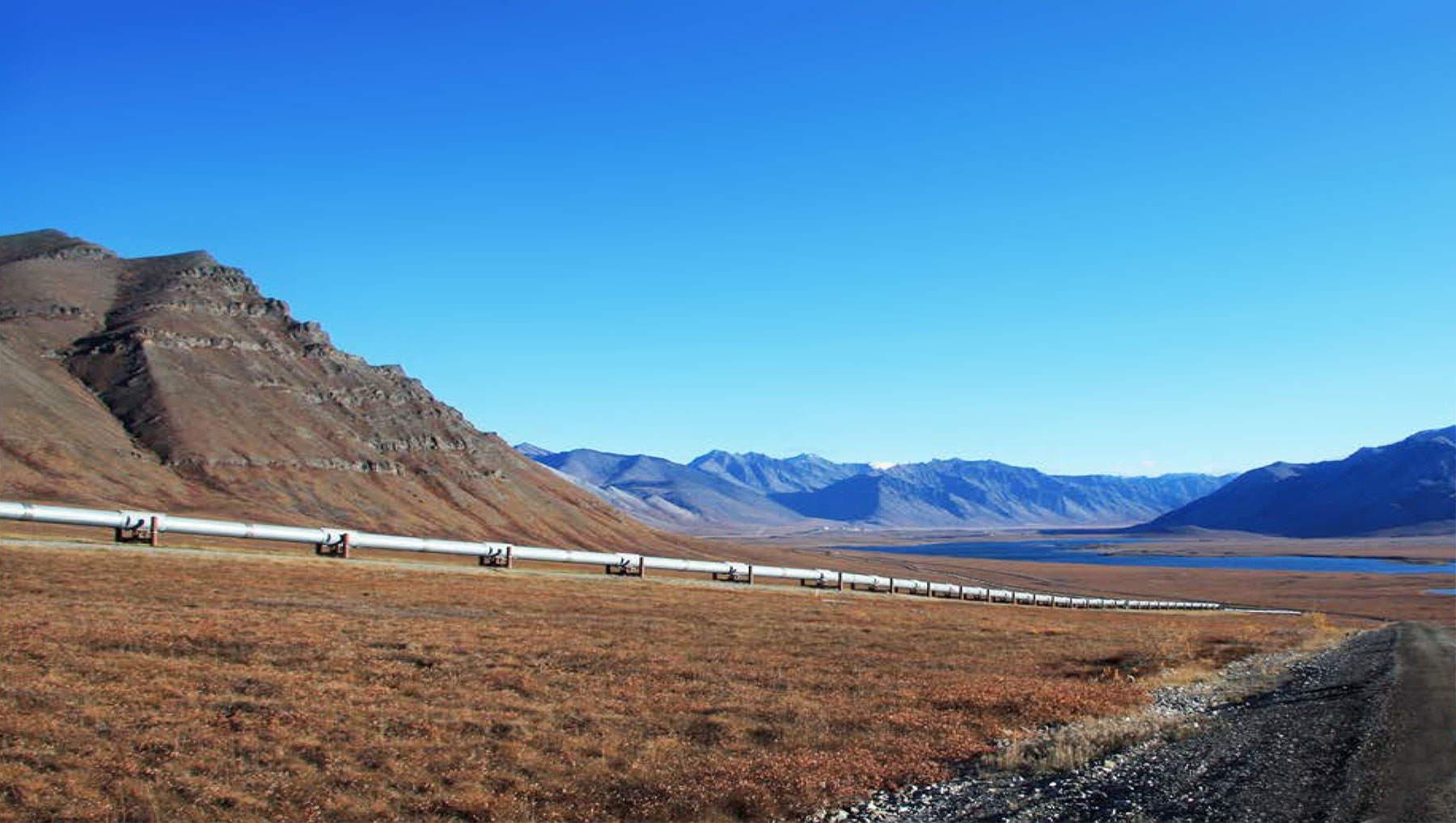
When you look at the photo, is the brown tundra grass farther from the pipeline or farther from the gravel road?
the pipeline

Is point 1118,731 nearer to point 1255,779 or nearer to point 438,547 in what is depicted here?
point 1255,779

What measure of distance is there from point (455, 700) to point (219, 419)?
456 ft

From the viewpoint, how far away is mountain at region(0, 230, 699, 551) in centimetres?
11381

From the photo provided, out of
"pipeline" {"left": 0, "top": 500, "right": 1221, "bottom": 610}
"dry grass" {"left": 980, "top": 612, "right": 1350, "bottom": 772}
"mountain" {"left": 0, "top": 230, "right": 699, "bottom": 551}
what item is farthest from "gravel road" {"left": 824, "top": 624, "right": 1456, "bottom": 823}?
"mountain" {"left": 0, "top": 230, "right": 699, "bottom": 551}

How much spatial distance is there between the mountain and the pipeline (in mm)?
56373

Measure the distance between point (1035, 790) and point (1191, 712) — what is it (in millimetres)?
8573

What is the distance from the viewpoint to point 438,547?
183 feet

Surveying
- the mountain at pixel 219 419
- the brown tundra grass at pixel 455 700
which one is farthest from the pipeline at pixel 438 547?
the mountain at pixel 219 419

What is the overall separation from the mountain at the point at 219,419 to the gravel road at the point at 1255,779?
343 feet

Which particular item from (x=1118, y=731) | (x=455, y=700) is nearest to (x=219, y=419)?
(x=455, y=700)

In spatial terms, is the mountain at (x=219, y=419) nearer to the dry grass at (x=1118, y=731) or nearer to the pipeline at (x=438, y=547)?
the pipeline at (x=438, y=547)

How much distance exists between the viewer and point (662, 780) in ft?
45.4

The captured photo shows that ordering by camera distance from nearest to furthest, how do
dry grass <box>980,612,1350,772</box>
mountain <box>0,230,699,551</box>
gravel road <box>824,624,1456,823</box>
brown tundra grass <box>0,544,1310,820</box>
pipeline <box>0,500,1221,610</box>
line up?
1. gravel road <box>824,624,1456,823</box>
2. brown tundra grass <box>0,544,1310,820</box>
3. dry grass <box>980,612,1350,772</box>
4. pipeline <box>0,500,1221,610</box>
5. mountain <box>0,230,699,551</box>

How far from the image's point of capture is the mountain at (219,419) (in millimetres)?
113812
